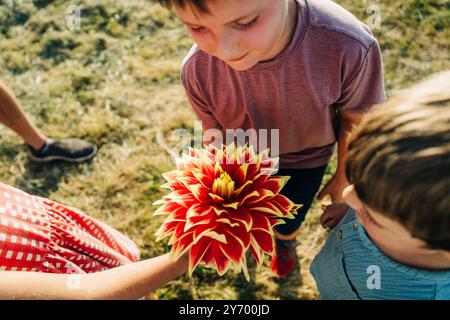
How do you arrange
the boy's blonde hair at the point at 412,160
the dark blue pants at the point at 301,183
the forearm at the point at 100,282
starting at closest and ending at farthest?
the boy's blonde hair at the point at 412,160 < the forearm at the point at 100,282 < the dark blue pants at the point at 301,183

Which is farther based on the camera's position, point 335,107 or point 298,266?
point 298,266

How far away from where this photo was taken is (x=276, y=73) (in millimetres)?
1240

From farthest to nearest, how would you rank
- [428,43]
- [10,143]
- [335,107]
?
[428,43], [10,143], [335,107]

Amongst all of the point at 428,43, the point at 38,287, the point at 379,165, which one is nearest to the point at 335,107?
the point at 379,165

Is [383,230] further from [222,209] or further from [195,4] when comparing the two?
[195,4]

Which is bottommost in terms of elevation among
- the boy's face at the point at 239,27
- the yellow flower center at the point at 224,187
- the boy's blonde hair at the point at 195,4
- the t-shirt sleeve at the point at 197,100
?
the yellow flower center at the point at 224,187

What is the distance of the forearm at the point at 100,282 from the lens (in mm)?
1038

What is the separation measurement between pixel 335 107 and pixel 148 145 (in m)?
1.53

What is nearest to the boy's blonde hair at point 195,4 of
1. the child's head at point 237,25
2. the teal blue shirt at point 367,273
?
the child's head at point 237,25

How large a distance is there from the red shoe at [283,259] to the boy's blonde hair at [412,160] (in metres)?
1.12

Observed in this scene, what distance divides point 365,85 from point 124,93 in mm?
1943

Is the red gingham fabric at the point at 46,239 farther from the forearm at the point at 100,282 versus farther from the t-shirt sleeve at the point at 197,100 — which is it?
the t-shirt sleeve at the point at 197,100

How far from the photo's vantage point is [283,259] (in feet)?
6.93

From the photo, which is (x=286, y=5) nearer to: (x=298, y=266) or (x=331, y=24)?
(x=331, y=24)
